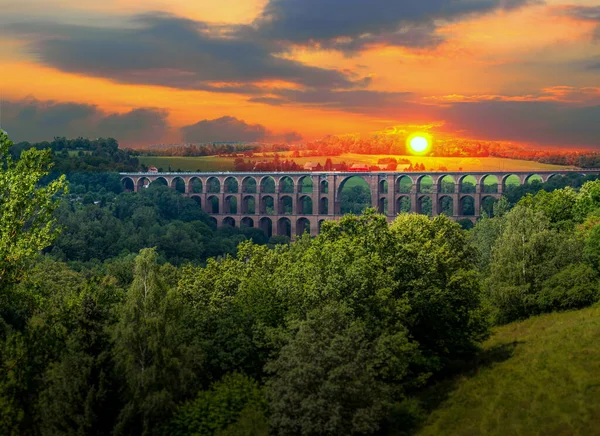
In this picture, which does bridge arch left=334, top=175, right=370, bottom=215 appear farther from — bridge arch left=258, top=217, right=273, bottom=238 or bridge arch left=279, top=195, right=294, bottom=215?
bridge arch left=258, top=217, right=273, bottom=238

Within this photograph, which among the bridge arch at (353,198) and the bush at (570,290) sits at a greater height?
the bush at (570,290)

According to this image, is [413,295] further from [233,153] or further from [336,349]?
[233,153]

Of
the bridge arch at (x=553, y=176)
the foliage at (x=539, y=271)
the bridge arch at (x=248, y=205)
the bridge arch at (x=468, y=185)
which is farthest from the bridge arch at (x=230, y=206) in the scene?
the foliage at (x=539, y=271)

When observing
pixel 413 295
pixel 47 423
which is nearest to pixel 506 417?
pixel 413 295

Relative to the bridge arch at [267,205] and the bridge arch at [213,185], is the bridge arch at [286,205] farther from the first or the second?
the bridge arch at [213,185]

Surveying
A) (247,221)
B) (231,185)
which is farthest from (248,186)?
(247,221)

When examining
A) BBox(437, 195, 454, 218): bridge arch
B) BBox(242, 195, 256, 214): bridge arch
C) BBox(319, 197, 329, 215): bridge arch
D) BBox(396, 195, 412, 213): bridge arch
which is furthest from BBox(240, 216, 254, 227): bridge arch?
BBox(437, 195, 454, 218): bridge arch

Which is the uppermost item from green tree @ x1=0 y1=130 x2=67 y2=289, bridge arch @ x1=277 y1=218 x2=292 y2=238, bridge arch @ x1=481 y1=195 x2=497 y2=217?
green tree @ x1=0 y1=130 x2=67 y2=289

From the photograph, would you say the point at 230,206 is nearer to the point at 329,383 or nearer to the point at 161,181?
the point at 161,181
